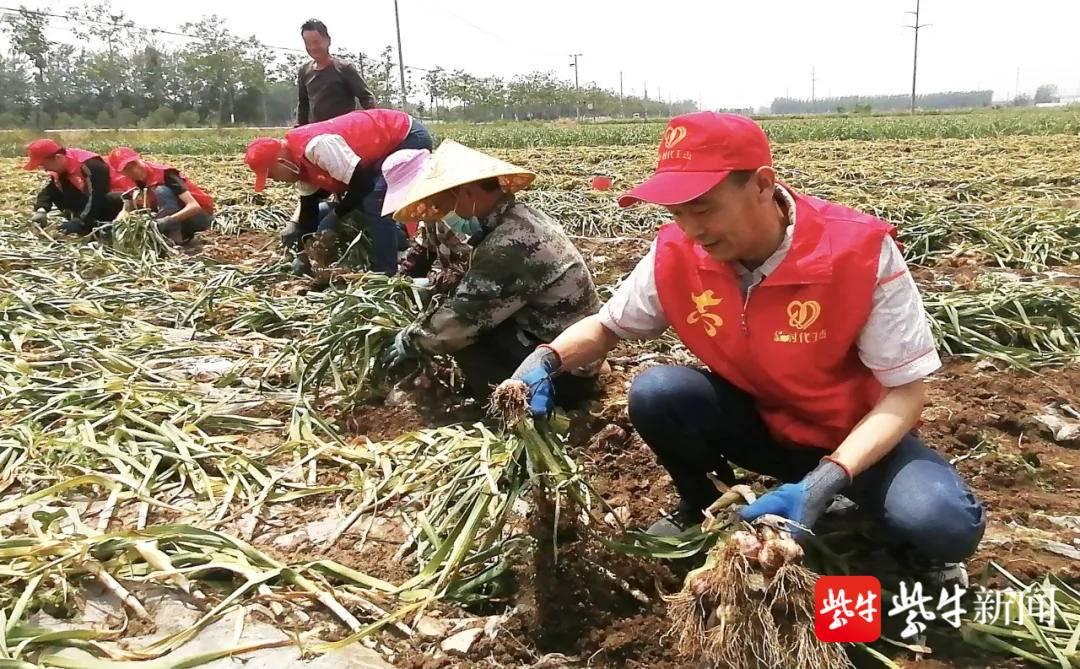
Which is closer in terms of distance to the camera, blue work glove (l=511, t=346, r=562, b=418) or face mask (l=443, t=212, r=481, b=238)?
blue work glove (l=511, t=346, r=562, b=418)

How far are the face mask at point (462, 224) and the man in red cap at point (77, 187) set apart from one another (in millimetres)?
4238

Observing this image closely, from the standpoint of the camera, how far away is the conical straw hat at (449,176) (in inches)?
91.9

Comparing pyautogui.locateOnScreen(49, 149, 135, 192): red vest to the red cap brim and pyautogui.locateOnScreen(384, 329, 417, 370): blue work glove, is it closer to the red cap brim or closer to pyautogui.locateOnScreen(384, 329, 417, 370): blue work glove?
pyautogui.locateOnScreen(384, 329, 417, 370): blue work glove

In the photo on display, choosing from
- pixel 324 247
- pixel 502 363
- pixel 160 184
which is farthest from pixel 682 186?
pixel 160 184

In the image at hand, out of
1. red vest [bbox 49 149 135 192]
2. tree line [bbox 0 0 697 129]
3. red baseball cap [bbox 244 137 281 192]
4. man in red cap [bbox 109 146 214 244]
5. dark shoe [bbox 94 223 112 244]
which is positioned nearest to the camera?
red baseball cap [bbox 244 137 281 192]

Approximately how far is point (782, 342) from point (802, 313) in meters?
0.07

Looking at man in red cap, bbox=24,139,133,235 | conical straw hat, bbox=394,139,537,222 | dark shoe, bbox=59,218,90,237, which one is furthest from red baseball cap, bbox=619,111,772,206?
dark shoe, bbox=59,218,90,237

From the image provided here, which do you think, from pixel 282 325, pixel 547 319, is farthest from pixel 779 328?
pixel 282 325

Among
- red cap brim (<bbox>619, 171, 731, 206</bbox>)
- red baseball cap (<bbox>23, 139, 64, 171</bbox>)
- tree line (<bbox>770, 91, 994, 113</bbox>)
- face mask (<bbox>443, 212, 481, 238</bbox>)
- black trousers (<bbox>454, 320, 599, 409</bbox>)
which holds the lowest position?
black trousers (<bbox>454, 320, 599, 409</bbox>)

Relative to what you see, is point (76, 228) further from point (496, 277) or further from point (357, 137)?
point (496, 277)

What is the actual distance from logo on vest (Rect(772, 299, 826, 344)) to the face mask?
120 centimetres

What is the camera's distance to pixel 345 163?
4262 millimetres

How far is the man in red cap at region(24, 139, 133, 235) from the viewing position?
6.05 m

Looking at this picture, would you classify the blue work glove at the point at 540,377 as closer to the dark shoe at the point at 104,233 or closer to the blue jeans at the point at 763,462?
the blue jeans at the point at 763,462
